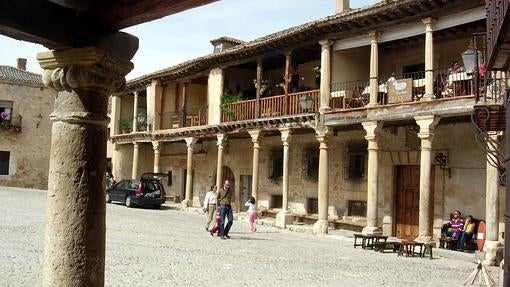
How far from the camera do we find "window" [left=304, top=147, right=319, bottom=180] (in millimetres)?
21219

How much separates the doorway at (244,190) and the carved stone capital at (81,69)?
21401 mm

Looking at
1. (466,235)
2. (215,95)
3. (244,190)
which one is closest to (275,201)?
(244,190)

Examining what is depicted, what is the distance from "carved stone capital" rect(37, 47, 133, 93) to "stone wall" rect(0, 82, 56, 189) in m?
35.9

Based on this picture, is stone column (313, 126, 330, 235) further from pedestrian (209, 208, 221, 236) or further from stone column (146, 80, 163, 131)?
stone column (146, 80, 163, 131)

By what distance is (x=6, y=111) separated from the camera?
123ft

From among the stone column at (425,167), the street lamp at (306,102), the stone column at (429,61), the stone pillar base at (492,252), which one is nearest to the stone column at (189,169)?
the street lamp at (306,102)

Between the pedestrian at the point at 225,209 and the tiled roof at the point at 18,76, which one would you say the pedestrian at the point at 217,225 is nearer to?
the pedestrian at the point at 225,209

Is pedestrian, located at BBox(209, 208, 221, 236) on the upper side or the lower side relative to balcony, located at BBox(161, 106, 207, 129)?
lower

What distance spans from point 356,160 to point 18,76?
27723 millimetres

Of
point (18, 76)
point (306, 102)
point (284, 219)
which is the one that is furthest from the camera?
point (18, 76)

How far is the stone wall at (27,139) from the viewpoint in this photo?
122 ft

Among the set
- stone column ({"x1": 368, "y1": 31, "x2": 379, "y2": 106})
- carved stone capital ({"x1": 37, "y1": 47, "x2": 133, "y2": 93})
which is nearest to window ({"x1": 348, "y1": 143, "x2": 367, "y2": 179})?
stone column ({"x1": 368, "y1": 31, "x2": 379, "y2": 106})

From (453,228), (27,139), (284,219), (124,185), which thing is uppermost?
(27,139)

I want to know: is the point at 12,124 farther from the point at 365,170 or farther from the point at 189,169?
the point at 365,170
